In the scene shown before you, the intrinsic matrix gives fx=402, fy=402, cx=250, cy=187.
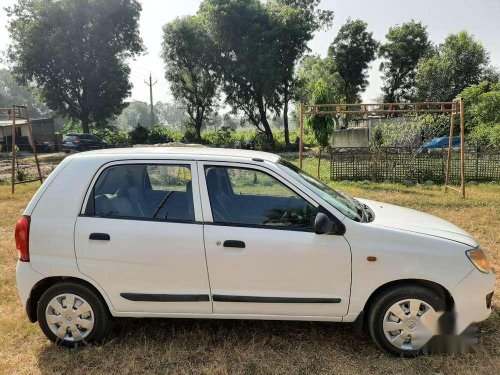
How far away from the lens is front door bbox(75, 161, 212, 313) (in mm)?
3148

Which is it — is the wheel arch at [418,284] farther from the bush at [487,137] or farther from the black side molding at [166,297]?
the bush at [487,137]

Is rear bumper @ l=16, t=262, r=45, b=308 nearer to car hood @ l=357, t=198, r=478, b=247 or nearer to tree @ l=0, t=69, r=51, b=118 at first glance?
car hood @ l=357, t=198, r=478, b=247

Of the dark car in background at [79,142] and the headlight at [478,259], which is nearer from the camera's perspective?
the headlight at [478,259]

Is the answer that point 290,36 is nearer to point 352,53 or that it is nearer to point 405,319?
point 352,53

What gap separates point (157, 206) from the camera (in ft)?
10.8

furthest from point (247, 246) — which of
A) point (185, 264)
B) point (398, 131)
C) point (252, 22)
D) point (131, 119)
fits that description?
point (131, 119)

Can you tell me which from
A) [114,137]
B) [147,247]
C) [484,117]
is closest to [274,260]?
[147,247]

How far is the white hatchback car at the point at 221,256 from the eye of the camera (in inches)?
121

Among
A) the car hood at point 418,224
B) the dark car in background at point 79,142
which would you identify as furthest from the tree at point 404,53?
the car hood at point 418,224

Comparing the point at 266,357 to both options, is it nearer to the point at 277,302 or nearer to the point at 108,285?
the point at 277,302

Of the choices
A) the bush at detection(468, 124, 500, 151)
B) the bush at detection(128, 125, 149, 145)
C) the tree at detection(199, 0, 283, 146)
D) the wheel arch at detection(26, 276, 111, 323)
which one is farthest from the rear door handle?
the bush at detection(128, 125, 149, 145)

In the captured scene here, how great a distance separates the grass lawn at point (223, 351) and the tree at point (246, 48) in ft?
86.9

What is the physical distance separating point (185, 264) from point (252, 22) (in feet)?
95.6

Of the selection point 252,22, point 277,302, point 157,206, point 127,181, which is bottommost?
point 277,302
